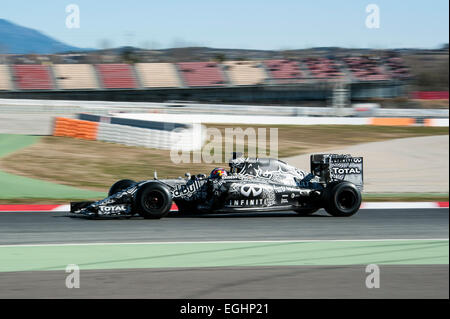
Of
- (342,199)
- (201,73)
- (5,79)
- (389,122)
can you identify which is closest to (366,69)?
(201,73)

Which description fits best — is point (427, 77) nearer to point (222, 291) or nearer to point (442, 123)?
point (442, 123)

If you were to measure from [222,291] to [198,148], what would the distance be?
1480 cm

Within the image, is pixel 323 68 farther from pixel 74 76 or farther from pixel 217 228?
pixel 217 228

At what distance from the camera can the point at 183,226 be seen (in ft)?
34.6

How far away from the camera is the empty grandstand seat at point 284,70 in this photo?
6386 cm

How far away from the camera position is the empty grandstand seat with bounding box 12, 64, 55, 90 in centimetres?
5753

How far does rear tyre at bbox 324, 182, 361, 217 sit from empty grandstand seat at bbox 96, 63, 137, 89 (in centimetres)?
5012

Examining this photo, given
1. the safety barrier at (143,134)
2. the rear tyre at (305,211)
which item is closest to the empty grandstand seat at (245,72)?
the safety barrier at (143,134)

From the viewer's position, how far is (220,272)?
7199 mm

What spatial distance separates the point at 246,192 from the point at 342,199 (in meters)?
1.86

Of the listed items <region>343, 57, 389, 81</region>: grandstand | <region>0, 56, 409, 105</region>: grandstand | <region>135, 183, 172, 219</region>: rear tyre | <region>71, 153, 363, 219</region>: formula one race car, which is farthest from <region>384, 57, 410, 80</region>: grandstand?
<region>135, 183, 172, 219</region>: rear tyre

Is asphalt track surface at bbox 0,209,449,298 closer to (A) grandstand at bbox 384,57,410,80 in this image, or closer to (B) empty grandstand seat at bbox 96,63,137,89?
(B) empty grandstand seat at bbox 96,63,137,89
